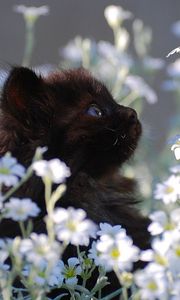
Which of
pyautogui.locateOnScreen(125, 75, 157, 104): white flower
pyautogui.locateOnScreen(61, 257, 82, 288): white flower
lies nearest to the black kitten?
pyautogui.locateOnScreen(61, 257, 82, 288): white flower

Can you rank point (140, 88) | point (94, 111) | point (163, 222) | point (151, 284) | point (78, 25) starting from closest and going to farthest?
1. point (151, 284)
2. point (163, 222)
3. point (94, 111)
4. point (140, 88)
5. point (78, 25)

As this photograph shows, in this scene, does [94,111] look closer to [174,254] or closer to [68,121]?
[68,121]

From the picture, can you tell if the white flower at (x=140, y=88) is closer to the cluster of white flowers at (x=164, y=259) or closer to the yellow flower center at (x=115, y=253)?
the cluster of white flowers at (x=164, y=259)

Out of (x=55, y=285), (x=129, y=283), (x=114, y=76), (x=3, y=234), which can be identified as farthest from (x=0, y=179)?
(x=114, y=76)

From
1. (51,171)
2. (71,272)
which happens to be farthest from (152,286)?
(71,272)

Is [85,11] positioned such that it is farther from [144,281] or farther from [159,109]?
[144,281]

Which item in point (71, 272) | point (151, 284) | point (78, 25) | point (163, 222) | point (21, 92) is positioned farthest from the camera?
point (78, 25)

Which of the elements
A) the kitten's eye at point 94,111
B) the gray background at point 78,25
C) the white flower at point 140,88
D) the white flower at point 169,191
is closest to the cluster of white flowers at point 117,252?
the white flower at point 169,191
